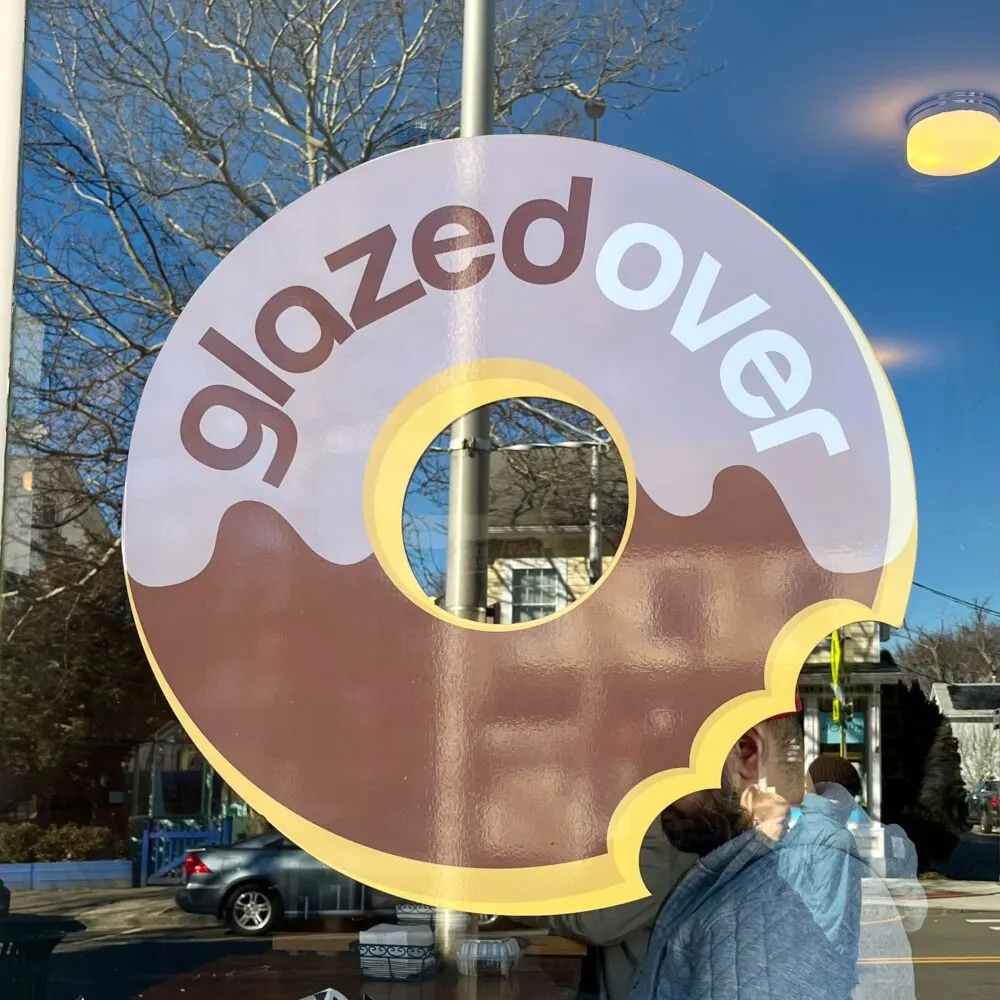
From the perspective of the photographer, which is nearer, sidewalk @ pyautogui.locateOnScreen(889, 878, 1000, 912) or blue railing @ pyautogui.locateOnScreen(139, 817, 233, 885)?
sidewalk @ pyautogui.locateOnScreen(889, 878, 1000, 912)

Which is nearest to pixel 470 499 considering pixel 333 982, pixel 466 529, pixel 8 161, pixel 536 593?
pixel 466 529

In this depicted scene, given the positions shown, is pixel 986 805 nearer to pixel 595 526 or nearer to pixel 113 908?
pixel 595 526

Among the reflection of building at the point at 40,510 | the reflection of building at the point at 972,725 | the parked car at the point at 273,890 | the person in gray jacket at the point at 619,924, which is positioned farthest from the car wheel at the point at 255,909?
the reflection of building at the point at 972,725

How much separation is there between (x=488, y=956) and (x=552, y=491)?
2.28 feet

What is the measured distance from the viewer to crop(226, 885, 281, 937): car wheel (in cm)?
168

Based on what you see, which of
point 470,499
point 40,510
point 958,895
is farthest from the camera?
point 40,510

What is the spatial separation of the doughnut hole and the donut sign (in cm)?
3

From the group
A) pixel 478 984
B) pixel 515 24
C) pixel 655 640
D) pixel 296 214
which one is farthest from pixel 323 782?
pixel 515 24

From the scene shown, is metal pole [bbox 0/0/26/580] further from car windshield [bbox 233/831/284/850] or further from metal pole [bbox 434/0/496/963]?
metal pole [bbox 434/0/496/963]

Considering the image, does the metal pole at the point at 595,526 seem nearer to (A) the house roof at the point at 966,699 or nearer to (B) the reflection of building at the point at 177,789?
(A) the house roof at the point at 966,699

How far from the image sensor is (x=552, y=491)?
1.71 metres

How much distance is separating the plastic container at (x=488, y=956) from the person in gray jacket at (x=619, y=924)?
0.15 ft

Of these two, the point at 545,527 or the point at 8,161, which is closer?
the point at 545,527

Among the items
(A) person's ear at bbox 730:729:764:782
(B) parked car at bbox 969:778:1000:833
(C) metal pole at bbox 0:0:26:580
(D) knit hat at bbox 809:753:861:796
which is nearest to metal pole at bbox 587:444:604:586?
(A) person's ear at bbox 730:729:764:782
